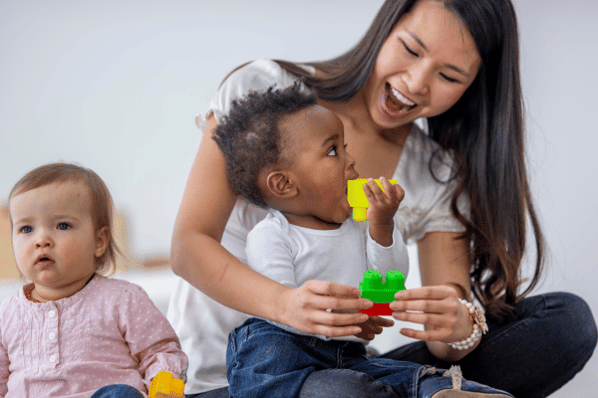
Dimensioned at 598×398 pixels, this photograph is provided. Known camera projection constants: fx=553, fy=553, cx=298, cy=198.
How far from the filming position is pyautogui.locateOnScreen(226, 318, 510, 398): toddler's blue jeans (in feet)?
3.29

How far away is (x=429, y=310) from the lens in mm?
947

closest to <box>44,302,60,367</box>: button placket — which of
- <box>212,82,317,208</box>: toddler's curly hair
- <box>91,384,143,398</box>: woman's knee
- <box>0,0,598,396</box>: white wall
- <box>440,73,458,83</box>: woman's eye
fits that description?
Answer: <box>91,384,143,398</box>: woman's knee

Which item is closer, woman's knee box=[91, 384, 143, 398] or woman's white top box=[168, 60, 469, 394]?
woman's knee box=[91, 384, 143, 398]

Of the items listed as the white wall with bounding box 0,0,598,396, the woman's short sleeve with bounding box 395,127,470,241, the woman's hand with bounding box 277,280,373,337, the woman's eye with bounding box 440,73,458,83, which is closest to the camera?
the woman's hand with bounding box 277,280,373,337

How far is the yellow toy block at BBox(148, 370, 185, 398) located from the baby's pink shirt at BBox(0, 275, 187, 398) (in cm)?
9

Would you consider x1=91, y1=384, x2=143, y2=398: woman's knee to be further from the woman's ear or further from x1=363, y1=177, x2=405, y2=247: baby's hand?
x1=363, y1=177, x2=405, y2=247: baby's hand

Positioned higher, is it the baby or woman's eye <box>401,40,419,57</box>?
woman's eye <box>401,40,419,57</box>

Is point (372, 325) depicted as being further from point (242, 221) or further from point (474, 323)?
point (242, 221)

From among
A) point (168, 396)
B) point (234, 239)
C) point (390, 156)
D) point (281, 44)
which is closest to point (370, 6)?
point (281, 44)

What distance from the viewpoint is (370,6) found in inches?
112

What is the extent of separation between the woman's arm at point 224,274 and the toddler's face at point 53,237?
0.62 feet

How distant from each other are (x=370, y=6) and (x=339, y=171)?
197 cm

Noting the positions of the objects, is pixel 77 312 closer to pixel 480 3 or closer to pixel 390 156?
pixel 390 156

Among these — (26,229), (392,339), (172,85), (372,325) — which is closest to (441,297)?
(372,325)
